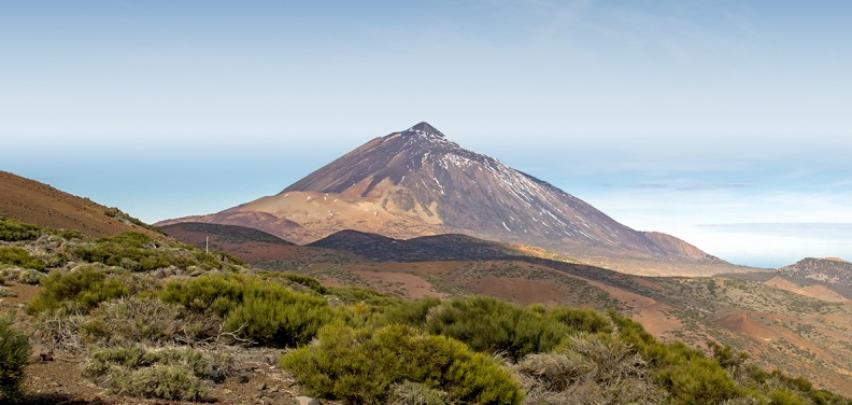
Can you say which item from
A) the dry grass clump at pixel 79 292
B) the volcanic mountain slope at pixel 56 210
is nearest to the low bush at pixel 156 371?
the dry grass clump at pixel 79 292

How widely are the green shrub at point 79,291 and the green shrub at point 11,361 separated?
388cm

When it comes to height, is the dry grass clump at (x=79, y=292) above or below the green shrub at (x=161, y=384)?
above

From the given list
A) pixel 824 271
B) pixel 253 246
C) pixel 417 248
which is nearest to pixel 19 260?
pixel 253 246

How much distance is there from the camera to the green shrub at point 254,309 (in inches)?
398

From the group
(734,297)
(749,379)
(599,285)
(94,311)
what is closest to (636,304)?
(599,285)

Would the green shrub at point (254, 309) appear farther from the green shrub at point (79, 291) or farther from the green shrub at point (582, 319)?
the green shrub at point (582, 319)

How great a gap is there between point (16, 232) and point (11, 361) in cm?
2153

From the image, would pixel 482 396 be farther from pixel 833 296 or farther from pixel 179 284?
pixel 833 296

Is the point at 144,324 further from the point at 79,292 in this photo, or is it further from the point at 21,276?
the point at 21,276

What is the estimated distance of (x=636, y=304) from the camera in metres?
61.2

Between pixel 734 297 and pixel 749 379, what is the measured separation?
76.1m

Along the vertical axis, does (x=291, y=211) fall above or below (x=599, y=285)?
above

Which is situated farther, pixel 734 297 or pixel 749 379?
pixel 734 297

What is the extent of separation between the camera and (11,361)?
19.9ft
